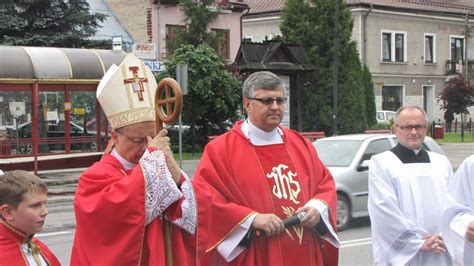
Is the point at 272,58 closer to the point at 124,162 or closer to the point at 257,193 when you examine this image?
the point at 257,193

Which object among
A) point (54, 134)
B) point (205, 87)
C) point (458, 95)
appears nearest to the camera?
point (54, 134)

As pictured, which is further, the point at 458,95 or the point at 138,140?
the point at 458,95

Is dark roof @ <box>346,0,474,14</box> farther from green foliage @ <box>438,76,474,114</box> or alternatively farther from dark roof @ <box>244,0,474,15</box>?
green foliage @ <box>438,76,474,114</box>

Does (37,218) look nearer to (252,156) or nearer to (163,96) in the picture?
(163,96)

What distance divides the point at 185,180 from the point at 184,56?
2423 centimetres

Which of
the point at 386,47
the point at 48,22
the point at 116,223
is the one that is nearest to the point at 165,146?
the point at 116,223

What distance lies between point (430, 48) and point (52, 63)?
35.3 m

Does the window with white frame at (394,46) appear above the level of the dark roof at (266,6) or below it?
below

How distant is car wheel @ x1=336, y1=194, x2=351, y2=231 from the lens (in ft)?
38.6

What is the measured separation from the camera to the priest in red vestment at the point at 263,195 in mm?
4418

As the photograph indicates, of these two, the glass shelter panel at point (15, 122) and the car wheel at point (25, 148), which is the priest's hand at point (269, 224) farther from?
the car wheel at point (25, 148)

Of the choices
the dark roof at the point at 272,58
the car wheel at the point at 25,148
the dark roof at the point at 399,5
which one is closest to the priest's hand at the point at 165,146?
the car wheel at the point at 25,148

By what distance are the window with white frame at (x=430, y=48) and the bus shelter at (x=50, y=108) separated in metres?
32.1

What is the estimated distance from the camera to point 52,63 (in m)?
21.2
